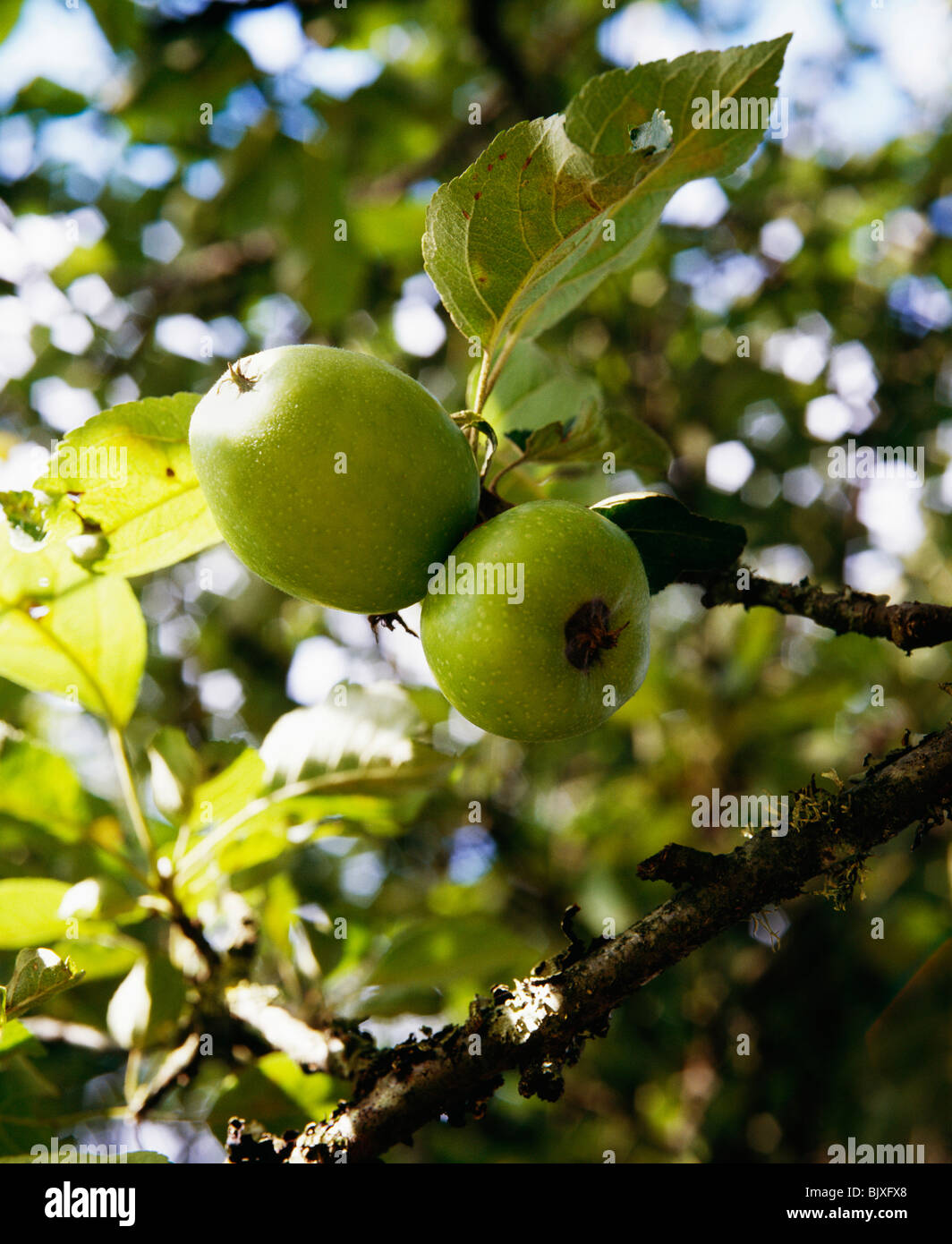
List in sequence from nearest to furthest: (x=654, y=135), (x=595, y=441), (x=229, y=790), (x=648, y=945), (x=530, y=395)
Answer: (x=648, y=945) < (x=654, y=135) < (x=595, y=441) < (x=530, y=395) < (x=229, y=790)

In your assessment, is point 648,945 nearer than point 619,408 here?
Yes

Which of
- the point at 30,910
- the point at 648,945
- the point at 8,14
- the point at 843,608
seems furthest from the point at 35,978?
the point at 8,14

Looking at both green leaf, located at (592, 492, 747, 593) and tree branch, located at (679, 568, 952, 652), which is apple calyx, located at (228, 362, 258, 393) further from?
tree branch, located at (679, 568, 952, 652)

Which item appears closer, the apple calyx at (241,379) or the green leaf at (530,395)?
the apple calyx at (241,379)

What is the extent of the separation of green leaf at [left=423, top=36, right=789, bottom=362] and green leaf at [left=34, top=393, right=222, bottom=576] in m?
0.34

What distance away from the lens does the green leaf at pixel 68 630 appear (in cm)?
129

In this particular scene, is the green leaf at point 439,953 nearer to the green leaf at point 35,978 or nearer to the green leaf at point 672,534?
the green leaf at point 35,978

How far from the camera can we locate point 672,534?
1054 mm

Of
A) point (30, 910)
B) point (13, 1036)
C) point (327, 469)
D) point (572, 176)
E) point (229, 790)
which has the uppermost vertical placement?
point (572, 176)

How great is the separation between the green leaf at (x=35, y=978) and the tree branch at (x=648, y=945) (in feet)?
1.00

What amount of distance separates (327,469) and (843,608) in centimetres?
56

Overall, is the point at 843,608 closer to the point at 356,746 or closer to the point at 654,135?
the point at 654,135

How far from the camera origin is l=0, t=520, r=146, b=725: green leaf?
129 centimetres

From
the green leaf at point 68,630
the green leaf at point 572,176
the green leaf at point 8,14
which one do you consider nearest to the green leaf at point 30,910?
the green leaf at point 68,630
